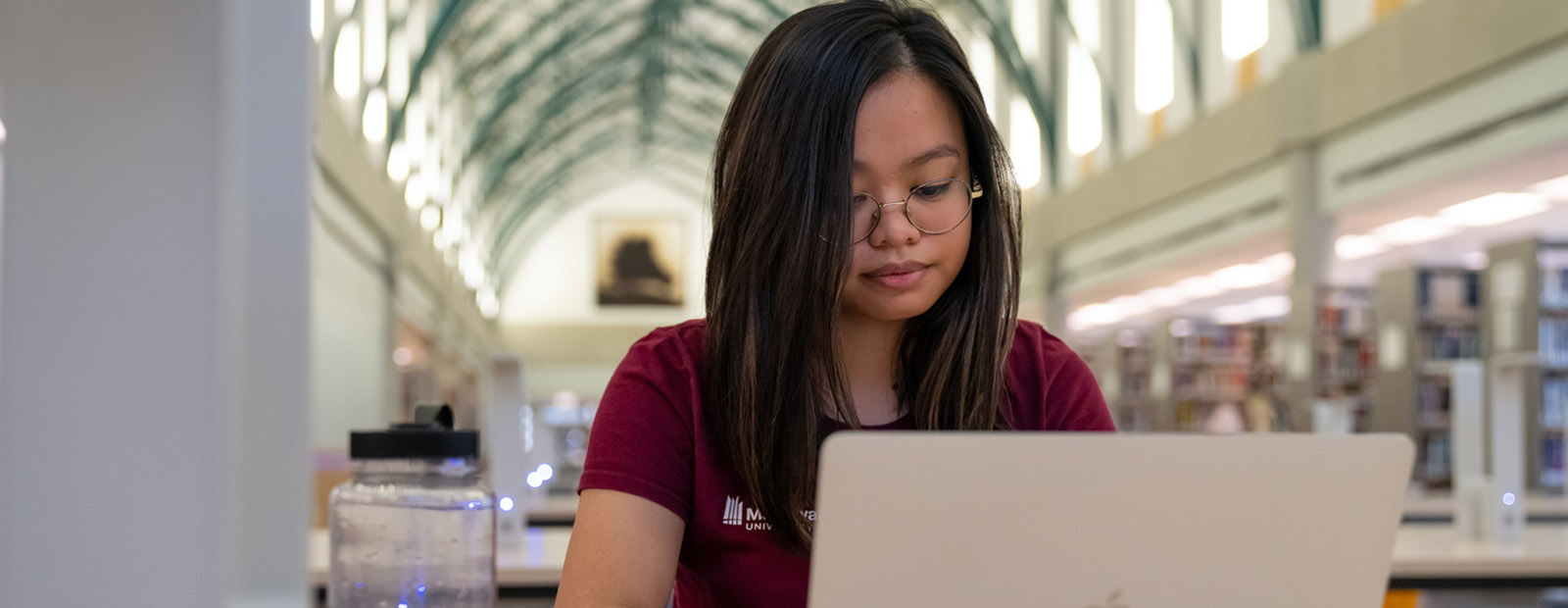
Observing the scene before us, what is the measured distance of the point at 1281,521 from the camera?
2.83 feet

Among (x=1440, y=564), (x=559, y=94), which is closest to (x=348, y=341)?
(x=559, y=94)

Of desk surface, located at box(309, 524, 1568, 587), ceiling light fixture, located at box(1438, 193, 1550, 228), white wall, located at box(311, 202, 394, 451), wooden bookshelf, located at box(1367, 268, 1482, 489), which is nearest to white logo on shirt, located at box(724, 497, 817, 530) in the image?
desk surface, located at box(309, 524, 1568, 587)

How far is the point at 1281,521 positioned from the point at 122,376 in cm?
115

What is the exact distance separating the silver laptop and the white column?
91cm

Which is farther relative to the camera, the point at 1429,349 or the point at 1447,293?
the point at 1447,293

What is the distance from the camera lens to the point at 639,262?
29.7 m

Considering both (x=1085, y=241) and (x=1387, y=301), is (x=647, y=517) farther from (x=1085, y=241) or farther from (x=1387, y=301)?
(x=1085, y=241)

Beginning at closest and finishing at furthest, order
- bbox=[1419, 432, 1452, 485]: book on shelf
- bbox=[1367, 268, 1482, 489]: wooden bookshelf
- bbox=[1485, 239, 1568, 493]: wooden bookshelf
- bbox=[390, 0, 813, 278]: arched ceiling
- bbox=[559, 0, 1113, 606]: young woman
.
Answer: bbox=[559, 0, 1113, 606]: young woman → bbox=[1485, 239, 1568, 493]: wooden bookshelf → bbox=[1367, 268, 1482, 489]: wooden bookshelf → bbox=[1419, 432, 1452, 485]: book on shelf → bbox=[390, 0, 813, 278]: arched ceiling

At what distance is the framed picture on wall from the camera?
29.5 meters

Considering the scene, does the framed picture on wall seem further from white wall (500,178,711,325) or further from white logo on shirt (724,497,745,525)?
white logo on shirt (724,497,745,525)

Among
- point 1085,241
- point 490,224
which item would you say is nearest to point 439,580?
point 1085,241

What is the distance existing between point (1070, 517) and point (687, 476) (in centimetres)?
52

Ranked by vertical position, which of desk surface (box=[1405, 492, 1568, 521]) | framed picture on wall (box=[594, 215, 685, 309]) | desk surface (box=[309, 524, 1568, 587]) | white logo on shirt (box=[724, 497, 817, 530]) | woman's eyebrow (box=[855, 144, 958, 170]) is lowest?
desk surface (box=[1405, 492, 1568, 521])

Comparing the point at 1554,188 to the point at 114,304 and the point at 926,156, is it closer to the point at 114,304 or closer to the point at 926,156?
the point at 926,156
